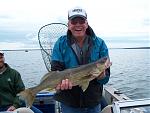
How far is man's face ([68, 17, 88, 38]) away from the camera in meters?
5.19

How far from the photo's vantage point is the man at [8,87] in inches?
318

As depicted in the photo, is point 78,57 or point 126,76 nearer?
point 78,57

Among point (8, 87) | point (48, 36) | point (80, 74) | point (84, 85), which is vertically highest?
point (48, 36)

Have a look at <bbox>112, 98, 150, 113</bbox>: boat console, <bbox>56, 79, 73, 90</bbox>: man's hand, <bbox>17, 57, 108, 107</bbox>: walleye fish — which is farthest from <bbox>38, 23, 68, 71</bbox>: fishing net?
<bbox>112, 98, 150, 113</bbox>: boat console

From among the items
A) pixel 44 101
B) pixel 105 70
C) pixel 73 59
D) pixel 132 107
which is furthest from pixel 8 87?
pixel 132 107

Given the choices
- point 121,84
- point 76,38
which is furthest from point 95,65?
point 121,84

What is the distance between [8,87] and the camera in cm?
821

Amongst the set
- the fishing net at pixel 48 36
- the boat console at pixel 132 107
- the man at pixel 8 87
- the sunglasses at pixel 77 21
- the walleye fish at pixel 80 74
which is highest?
the sunglasses at pixel 77 21

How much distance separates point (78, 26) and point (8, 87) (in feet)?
11.7

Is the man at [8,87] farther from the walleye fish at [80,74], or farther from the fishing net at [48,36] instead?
the walleye fish at [80,74]

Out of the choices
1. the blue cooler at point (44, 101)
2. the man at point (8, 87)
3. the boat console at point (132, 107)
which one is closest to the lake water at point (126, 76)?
the blue cooler at point (44, 101)

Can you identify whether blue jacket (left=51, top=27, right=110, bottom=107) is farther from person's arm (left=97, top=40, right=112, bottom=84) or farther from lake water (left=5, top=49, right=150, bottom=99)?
lake water (left=5, top=49, right=150, bottom=99)

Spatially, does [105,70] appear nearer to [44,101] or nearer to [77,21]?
[77,21]

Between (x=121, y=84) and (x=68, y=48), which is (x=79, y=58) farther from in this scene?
(x=121, y=84)
